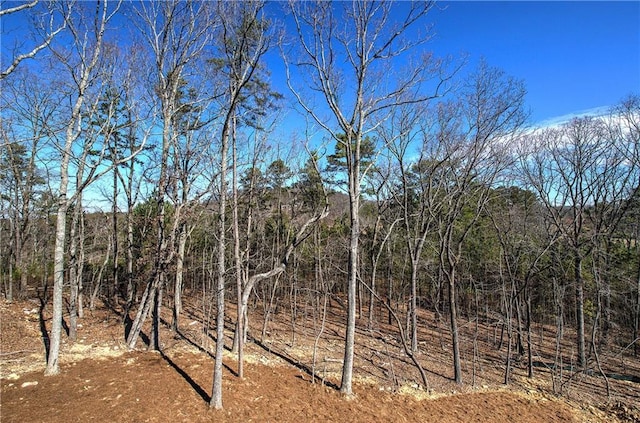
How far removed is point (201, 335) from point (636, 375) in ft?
49.4

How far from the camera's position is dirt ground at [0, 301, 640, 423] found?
5.67m

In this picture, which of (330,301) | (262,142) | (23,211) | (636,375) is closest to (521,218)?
(636,375)

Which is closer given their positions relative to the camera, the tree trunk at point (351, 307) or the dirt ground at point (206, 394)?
the dirt ground at point (206, 394)

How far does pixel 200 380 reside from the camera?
7.02 metres

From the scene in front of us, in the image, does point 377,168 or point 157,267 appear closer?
point 157,267

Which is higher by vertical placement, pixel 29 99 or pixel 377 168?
pixel 29 99

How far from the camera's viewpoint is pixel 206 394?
643cm

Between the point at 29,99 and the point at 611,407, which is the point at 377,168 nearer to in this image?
the point at 611,407

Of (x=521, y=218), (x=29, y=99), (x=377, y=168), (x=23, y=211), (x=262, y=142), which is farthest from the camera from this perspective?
(x=521, y=218)

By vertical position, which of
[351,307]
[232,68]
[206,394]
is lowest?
[206,394]

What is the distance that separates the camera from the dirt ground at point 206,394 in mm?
5668

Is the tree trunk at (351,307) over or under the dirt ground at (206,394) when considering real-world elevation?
over

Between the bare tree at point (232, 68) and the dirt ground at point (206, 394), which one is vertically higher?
the bare tree at point (232, 68)

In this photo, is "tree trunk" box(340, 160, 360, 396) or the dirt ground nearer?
the dirt ground
